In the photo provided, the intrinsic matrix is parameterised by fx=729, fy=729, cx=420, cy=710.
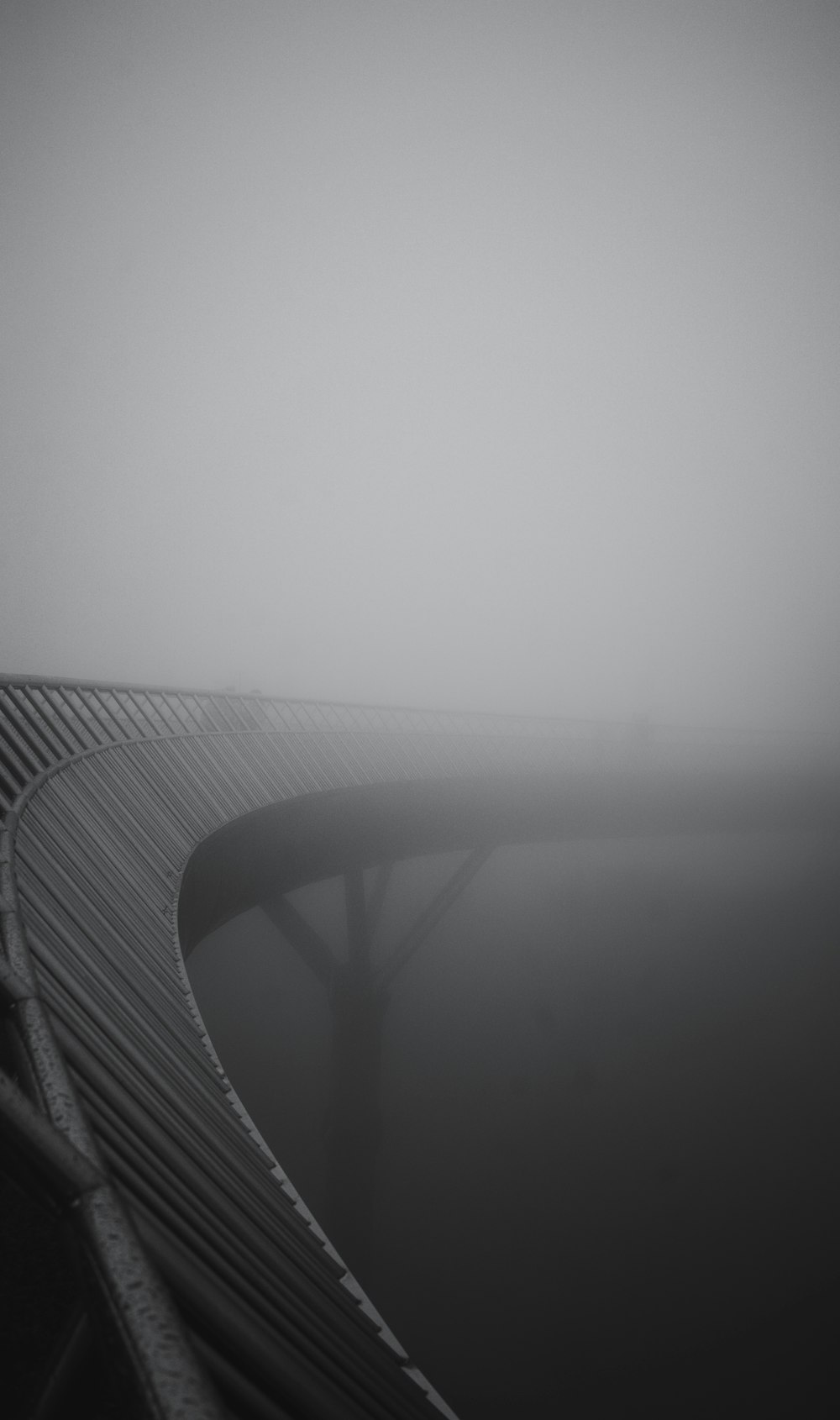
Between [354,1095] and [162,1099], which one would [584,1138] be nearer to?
[354,1095]

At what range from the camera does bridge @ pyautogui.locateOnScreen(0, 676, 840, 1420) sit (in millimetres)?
902

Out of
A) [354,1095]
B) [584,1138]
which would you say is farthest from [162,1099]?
[584,1138]

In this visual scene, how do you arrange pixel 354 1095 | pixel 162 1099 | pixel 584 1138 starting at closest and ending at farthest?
pixel 162 1099 < pixel 354 1095 < pixel 584 1138

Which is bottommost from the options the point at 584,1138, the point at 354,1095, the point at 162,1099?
the point at 584,1138

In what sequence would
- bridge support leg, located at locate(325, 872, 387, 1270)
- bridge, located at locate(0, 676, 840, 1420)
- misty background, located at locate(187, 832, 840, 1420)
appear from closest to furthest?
bridge, located at locate(0, 676, 840, 1420), misty background, located at locate(187, 832, 840, 1420), bridge support leg, located at locate(325, 872, 387, 1270)

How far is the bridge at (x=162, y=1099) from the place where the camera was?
90cm

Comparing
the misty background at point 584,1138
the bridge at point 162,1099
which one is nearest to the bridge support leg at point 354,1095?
the bridge at point 162,1099

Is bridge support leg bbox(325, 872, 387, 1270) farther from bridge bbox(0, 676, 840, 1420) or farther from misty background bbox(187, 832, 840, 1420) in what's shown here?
misty background bbox(187, 832, 840, 1420)

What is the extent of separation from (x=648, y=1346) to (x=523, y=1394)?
5.38ft

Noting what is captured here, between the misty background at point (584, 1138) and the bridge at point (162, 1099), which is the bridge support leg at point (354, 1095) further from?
the misty background at point (584, 1138)

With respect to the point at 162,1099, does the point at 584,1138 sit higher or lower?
lower

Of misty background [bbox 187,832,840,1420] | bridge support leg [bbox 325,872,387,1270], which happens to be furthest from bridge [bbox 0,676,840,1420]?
misty background [bbox 187,832,840,1420]

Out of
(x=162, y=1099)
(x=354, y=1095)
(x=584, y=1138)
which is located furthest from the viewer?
(x=584, y=1138)

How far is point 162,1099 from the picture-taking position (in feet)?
7.69
